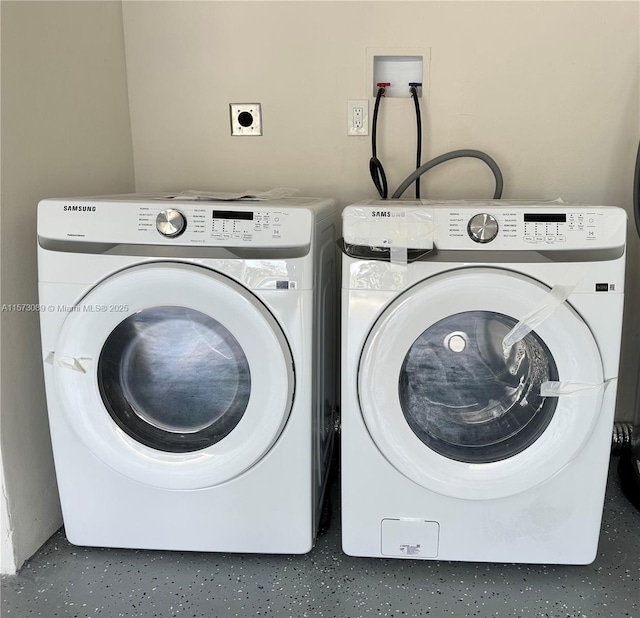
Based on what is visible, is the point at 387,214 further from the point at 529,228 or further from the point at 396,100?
the point at 396,100

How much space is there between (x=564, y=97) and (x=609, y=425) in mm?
1077

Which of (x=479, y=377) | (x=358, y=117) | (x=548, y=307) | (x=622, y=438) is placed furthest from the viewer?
(x=358, y=117)

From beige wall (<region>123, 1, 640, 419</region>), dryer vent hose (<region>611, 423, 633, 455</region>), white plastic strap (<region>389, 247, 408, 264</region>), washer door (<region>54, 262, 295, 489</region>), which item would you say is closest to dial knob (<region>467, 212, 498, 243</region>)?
white plastic strap (<region>389, 247, 408, 264</region>)

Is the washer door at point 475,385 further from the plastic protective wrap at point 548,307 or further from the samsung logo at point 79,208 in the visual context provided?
the samsung logo at point 79,208

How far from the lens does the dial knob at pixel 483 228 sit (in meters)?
1.19

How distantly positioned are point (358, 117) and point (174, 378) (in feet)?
3.43

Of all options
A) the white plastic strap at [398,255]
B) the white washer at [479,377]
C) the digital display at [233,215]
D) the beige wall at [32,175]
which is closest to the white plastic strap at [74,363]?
the beige wall at [32,175]

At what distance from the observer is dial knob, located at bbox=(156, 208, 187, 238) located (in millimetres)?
1220

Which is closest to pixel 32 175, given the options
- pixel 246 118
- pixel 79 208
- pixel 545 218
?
pixel 79 208

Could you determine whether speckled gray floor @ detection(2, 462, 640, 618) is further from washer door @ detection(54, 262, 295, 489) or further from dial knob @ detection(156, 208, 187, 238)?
dial knob @ detection(156, 208, 187, 238)

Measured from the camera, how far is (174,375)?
1.33 meters

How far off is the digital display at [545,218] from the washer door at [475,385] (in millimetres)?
126

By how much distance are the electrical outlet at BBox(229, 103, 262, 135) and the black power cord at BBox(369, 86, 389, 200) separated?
38 cm

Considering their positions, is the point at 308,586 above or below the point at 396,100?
below
